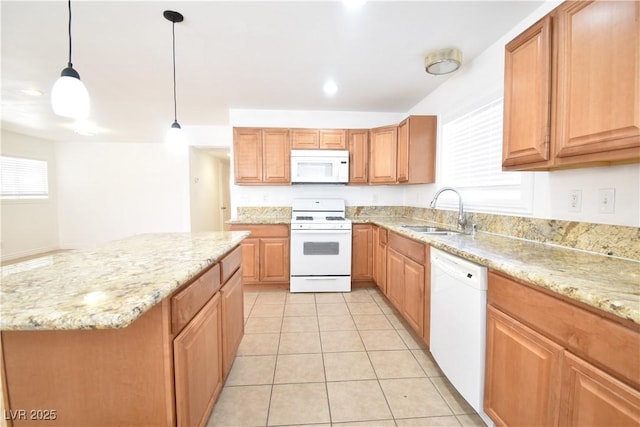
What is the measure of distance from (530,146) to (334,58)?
1.69m

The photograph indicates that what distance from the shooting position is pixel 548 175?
1631 mm

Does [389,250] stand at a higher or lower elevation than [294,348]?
higher

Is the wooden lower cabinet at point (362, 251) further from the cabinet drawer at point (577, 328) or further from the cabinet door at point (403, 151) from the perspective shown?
the cabinet drawer at point (577, 328)

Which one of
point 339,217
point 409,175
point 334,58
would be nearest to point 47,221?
point 339,217

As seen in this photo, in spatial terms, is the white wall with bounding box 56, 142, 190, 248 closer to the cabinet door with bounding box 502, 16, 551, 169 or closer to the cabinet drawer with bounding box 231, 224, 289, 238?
the cabinet drawer with bounding box 231, 224, 289, 238

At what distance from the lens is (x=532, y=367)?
1035mm

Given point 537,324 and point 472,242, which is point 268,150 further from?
point 537,324

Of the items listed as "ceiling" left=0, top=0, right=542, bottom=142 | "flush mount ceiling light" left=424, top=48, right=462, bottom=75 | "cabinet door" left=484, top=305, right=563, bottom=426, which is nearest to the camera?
"cabinet door" left=484, top=305, right=563, bottom=426

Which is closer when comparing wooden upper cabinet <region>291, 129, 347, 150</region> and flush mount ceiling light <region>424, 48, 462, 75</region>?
flush mount ceiling light <region>424, 48, 462, 75</region>

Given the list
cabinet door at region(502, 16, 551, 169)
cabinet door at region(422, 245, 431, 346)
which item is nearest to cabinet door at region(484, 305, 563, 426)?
cabinet door at region(422, 245, 431, 346)

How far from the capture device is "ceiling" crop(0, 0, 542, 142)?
1.72 metres

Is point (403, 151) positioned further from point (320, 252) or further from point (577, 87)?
point (577, 87)

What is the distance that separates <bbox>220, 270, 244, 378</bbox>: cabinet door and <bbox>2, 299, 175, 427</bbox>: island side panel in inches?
24.3

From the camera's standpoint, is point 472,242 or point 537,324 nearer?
point 537,324
